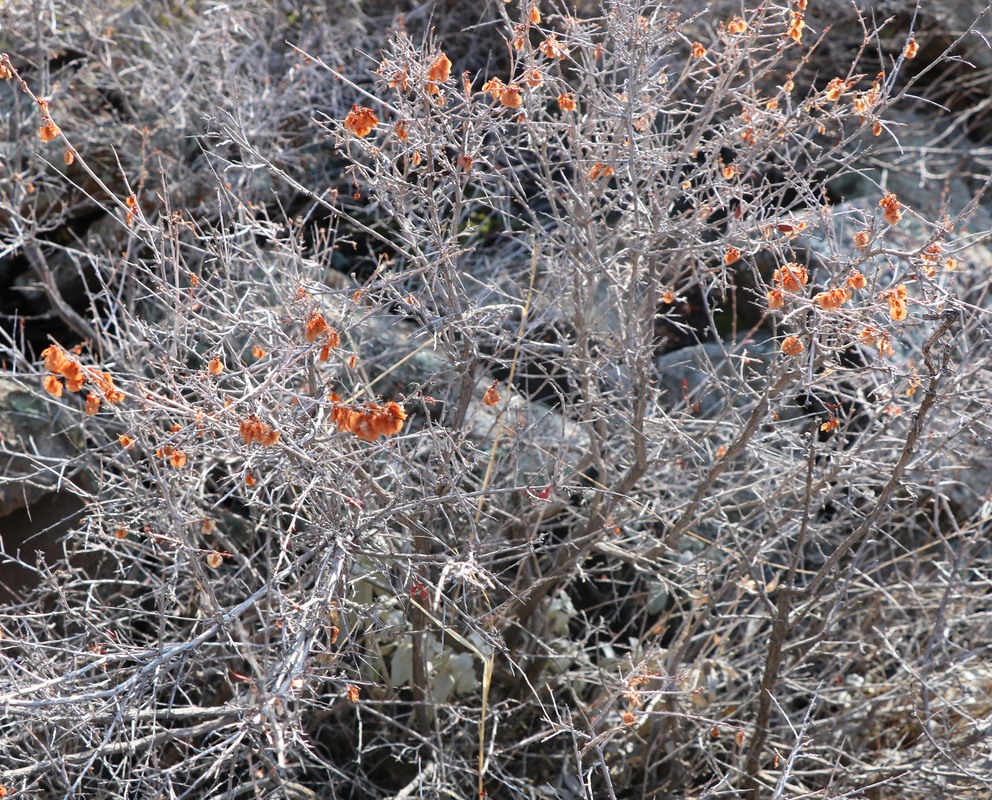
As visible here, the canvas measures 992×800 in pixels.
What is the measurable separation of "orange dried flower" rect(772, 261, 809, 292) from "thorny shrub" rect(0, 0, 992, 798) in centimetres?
1

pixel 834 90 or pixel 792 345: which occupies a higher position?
pixel 834 90

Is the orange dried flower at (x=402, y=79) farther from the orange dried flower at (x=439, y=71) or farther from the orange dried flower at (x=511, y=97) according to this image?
the orange dried flower at (x=511, y=97)

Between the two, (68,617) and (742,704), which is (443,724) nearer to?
(742,704)

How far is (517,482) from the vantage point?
352 centimetres

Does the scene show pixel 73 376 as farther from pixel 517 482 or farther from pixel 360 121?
pixel 517 482

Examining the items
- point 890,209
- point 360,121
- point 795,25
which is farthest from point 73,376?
point 795,25

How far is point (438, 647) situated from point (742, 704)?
104 cm

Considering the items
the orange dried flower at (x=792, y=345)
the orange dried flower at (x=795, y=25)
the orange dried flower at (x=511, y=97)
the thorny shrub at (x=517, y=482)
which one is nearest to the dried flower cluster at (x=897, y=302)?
the thorny shrub at (x=517, y=482)

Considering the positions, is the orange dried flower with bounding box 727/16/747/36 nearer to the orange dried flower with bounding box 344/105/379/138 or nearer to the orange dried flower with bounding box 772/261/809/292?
the orange dried flower with bounding box 772/261/809/292

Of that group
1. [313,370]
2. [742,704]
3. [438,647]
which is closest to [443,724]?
[438,647]

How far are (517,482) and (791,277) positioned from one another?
139 cm

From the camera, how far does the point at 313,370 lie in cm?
249

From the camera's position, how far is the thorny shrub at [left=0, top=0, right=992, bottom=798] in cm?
249

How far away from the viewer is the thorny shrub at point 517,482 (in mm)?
2492
